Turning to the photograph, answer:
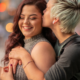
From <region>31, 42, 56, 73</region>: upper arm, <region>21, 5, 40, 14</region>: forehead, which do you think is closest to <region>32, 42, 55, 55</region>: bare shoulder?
<region>31, 42, 56, 73</region>: upper arm

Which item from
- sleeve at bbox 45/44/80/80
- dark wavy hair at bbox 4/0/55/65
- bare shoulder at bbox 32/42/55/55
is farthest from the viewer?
dark wavy hair at bbox 4/0/55/65

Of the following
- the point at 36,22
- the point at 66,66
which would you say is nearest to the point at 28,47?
the point at 36,22

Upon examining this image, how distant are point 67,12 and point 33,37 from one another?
308mm

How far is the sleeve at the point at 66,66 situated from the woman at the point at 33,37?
0.26ft

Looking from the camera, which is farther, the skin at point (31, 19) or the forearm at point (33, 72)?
the skin at point (31, 19)

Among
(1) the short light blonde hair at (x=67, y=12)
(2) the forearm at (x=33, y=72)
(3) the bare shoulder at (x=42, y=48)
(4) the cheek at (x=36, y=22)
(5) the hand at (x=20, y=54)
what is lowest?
(2) the forearm at (x=33, y=72)

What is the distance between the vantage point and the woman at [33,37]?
71 centimetres

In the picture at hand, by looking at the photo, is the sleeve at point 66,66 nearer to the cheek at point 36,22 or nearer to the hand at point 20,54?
the hand at point 20,54

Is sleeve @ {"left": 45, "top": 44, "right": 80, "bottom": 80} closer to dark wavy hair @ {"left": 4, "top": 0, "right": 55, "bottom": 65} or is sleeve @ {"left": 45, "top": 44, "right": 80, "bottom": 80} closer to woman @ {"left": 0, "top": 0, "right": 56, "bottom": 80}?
woman @ {"left": 0, "top": 0, "right": 56, "bottom": 80}

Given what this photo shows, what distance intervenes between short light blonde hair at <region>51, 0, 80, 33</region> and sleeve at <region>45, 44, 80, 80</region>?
17 cm


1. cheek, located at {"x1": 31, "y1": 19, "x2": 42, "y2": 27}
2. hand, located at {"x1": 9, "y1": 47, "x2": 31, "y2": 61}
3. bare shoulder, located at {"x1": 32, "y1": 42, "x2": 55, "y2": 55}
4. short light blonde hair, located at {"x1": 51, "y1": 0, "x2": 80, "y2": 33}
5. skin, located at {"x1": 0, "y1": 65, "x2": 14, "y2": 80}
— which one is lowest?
skin, located at {"x1": 0, "y1": 65, "x2": 14, "y2": 80}

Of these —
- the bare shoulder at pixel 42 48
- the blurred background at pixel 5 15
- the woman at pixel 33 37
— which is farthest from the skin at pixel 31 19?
the blurred background at pixel 5 15

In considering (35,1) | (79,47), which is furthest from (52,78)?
(35,1)

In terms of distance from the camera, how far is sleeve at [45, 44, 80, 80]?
61 cm
